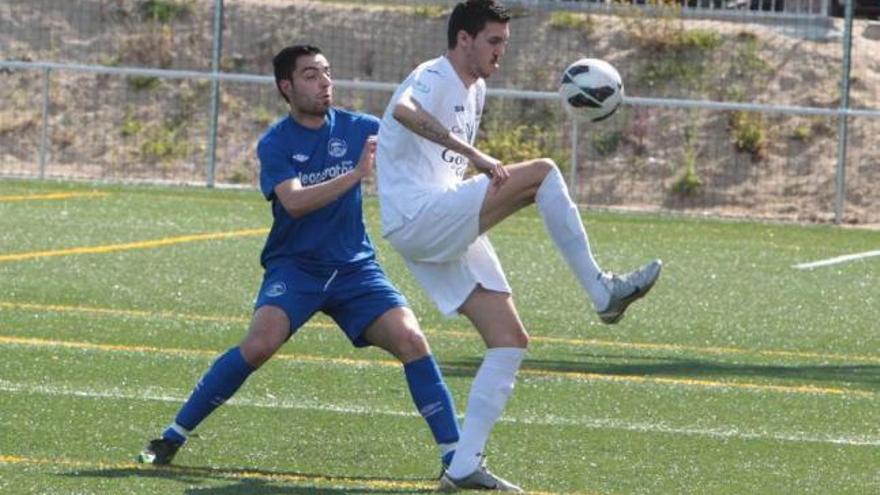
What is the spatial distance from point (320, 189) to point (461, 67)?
2.22 feet

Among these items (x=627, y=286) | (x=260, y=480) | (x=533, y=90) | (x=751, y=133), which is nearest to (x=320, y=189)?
(x=260, y=480)

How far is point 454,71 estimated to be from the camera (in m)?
8.25

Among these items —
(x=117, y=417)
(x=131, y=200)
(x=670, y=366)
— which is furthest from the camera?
(x=131, y=200)

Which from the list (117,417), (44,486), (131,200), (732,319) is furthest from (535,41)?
(44,486)

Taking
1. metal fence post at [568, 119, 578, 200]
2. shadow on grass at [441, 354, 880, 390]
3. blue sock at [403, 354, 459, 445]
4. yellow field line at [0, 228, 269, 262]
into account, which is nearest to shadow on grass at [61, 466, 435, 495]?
blue sock at [403, 354, 459, 445]

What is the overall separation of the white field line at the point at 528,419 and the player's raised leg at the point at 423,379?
144cm

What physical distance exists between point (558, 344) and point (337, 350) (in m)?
1.37

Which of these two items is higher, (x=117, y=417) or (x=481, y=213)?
(x=481, y=213)

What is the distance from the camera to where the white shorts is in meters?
8.00

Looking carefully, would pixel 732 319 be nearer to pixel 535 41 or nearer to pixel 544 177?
pixel 544 177

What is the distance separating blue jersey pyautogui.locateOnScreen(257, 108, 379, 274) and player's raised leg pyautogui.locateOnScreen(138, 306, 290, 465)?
0.86 ft

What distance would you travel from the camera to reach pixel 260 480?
821cm

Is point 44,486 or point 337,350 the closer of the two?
point 44,486

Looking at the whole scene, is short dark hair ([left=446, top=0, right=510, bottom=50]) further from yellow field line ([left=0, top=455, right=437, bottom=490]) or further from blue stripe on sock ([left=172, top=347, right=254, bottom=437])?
yellow field line ([left=0, top=455, right=437, bottom=490])
